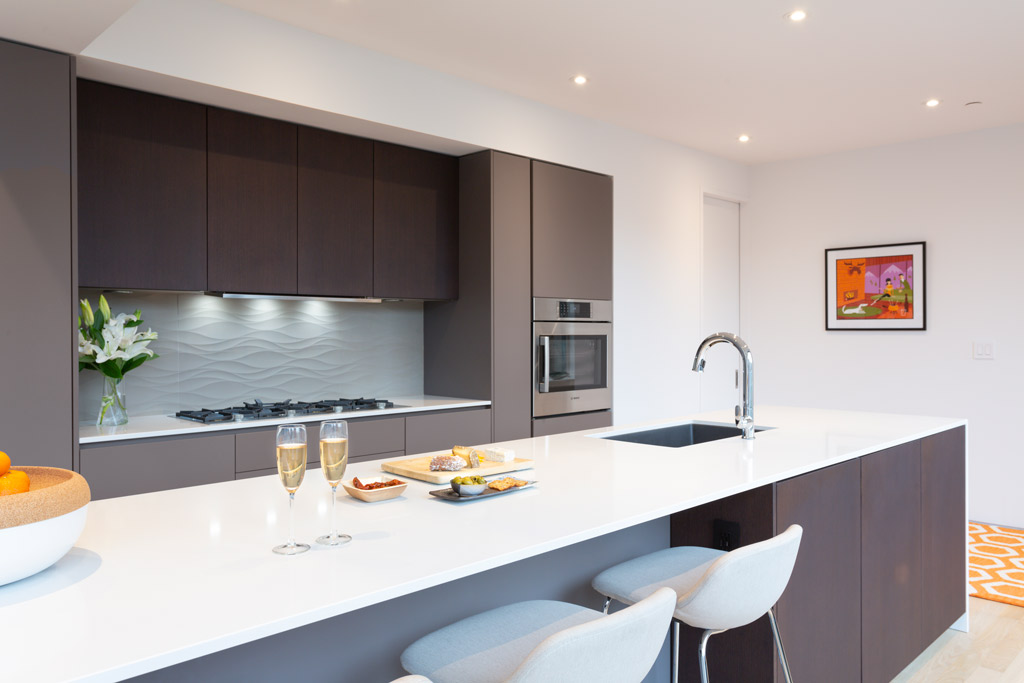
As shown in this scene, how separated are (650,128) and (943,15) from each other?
193 cm

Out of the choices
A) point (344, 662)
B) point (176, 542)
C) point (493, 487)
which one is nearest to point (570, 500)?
point (493, 487)

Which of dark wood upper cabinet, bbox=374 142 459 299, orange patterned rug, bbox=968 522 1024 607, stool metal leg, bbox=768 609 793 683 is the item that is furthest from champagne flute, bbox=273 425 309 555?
orange patterned rug, bbox=968 522 1024 607

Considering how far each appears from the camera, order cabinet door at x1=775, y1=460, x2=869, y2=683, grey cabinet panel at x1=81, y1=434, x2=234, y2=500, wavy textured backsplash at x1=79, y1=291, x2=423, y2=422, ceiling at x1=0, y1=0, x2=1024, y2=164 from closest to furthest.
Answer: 1. cabinet door at x1=775, y1=460, x2=869, y2=683
2. grey cabinet panel at x1=81, y1=434, x2=234, y2=500
3. ceiling at x1=0, y1=0, x2=1024, y2=164
4. wavy textured backsplash at x1=79, y1=291, x2=423, y2=422

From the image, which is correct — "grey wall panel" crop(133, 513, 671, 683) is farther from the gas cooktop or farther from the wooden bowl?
the gas cooktop

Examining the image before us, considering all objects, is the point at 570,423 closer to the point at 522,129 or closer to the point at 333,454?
the point at 522,129

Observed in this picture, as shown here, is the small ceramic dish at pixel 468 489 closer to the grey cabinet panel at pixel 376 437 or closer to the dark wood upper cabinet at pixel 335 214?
the grey cabinet panel at pixel 376 437

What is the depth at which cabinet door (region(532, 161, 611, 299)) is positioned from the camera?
13.5 feet

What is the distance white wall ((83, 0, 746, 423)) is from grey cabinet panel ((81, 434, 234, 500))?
1.41 m

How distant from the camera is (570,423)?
4266 millimetres

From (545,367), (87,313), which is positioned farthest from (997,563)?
(87,313)

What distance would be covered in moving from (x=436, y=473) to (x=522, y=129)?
109 inches

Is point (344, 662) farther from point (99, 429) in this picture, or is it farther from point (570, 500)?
point (99, 429)

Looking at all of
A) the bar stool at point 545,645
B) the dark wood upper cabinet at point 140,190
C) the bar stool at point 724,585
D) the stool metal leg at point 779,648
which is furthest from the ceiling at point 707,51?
the stool metal leg at point 779,648

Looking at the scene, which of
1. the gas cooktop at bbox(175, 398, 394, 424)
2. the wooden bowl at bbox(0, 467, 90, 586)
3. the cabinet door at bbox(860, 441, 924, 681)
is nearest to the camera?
the wooden bowl at bbox(0, 467, 90, 586)
